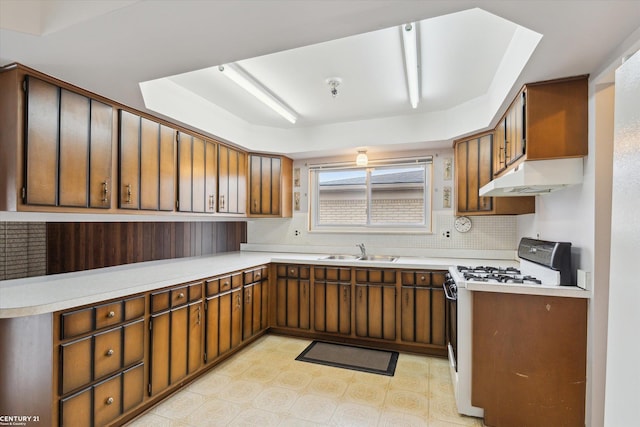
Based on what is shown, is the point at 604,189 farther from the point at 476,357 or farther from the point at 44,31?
the point at 44,31

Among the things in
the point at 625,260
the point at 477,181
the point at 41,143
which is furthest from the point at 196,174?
the point at 625,260

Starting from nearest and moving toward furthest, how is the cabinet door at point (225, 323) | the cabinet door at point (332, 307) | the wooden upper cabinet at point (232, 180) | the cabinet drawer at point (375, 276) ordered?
the cabinet door at point (225, 323) → the cabinet drawer at point (375, 276) → the cabinet door at point (332, 307) → the wooden upper cabinet at point (232, 180)

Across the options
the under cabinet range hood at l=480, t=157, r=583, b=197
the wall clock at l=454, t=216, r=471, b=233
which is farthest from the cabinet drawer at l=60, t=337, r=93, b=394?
the wall clock at l=454, t=216, r=471, b=233

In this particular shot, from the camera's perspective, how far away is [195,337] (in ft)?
8.33

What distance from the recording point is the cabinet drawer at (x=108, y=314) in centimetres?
184

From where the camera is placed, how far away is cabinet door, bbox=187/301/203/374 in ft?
8.17

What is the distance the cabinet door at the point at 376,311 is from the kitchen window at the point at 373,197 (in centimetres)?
95

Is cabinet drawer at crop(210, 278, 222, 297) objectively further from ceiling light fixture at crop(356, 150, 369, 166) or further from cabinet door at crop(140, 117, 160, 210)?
ceiling light fixture at crop(356, 150, 369, 166)

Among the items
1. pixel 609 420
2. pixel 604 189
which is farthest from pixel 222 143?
pixel 609 420

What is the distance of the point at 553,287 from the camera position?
1912 millimetres

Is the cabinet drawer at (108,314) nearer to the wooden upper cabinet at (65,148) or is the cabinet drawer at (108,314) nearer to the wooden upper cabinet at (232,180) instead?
the wooden upper cabinet at (65,148)

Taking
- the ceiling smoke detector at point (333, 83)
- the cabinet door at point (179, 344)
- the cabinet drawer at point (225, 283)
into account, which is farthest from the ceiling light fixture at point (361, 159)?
the cabinet door at point (179, 344)

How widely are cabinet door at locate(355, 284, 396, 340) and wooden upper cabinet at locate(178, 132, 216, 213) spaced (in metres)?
1.90

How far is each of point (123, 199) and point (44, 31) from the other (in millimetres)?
1183
